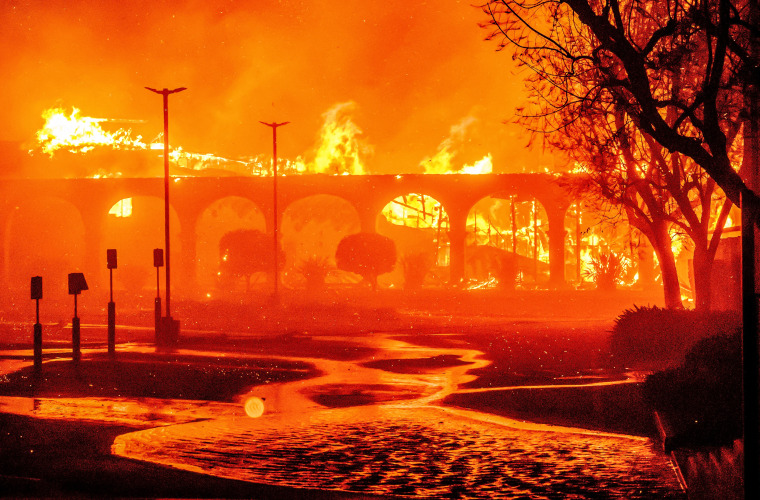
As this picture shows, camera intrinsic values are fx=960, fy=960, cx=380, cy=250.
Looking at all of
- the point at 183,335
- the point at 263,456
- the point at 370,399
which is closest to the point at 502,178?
the point at 183,335

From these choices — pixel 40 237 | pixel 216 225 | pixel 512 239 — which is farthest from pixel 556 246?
pixel 40 237

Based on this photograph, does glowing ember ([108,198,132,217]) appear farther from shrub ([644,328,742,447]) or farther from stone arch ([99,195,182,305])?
shrub ([644,328,742,447])

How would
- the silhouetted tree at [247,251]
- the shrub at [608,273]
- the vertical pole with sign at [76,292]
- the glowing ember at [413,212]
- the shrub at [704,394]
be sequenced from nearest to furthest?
the shrub at [704,394] → the vertical pole with sign at [76,292] → the shrub at [608,273] → the silhouetted tree at [247,251] → the glowing ember at [413,212]

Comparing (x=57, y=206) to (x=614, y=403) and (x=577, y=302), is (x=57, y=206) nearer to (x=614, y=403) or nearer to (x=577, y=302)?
(x=577, y=302)

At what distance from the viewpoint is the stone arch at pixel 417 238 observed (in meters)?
61.8

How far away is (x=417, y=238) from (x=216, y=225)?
16833mm

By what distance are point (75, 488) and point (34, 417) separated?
3.89 meters

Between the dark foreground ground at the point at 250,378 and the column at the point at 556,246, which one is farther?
the column at the point at 556,246

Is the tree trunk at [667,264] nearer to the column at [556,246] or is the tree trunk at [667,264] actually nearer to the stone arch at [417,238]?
the stone arch at [417,238]

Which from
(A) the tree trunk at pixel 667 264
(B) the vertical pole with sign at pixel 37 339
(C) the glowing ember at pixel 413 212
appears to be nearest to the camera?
(B) the vertical pole with sign at pixel 37 339

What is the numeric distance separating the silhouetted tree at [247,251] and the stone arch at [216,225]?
13.6 meters

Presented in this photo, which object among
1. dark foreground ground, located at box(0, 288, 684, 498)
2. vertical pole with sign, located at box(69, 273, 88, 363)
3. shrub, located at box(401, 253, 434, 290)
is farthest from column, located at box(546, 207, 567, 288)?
vertical pole with sign, located at box(69, 273, 88, 363)

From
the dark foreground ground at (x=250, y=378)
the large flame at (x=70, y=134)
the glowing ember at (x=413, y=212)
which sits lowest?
the dark foreground ground at (x=250, y=378)

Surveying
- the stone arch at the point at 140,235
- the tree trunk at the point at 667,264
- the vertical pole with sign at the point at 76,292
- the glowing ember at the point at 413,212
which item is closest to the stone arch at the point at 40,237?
the stone arch at the point at 140,235
